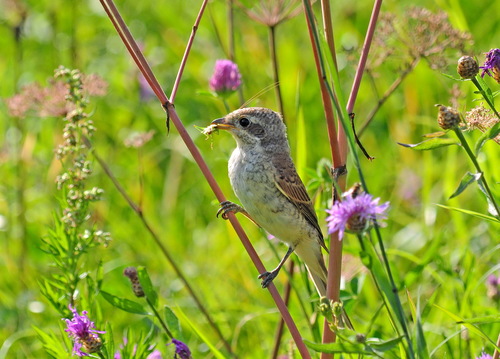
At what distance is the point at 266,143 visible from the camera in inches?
140

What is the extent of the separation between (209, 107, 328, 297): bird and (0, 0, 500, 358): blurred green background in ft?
0.77

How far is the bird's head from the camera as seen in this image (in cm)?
349

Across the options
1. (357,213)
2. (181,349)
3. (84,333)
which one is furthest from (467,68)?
(84,333)

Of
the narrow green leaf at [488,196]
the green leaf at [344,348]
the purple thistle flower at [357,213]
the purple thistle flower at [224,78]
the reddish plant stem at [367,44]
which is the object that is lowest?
the green leaf at [344,348]

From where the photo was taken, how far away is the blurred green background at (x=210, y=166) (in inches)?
163

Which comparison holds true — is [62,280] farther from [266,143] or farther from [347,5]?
[347,5]

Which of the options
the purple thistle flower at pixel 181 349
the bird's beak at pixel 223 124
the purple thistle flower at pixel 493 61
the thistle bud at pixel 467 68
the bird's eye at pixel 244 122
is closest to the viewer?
the thistle bud at pixel 467 68

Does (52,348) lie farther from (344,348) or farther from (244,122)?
(244,122)

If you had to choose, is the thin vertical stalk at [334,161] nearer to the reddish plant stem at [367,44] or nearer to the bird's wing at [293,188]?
the reddish plant stem at [367,44]

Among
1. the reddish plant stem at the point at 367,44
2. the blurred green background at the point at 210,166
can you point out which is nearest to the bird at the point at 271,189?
the blurred green background at the point at 210,166

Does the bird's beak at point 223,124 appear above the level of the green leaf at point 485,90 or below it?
above

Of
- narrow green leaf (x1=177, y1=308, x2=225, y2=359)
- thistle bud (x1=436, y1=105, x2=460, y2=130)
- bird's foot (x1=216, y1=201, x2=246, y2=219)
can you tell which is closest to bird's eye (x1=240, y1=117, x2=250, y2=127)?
bird's foot (x1=216, y1=201, x2=246, y2=219)

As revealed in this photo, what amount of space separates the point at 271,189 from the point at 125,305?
90 cm

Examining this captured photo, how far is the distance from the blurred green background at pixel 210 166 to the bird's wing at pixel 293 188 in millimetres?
220
